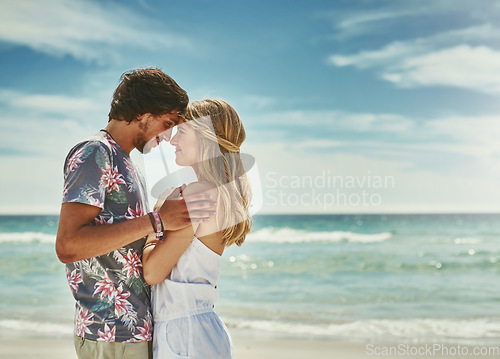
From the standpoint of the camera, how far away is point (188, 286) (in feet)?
7.20

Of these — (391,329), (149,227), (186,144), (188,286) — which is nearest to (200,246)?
(188,286)

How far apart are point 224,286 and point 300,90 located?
50.7ft

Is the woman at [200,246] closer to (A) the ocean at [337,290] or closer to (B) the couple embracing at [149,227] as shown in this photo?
(B) the couple embracing at [149,227]

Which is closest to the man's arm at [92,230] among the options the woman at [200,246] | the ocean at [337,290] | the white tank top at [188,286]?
the woman at [200,246]

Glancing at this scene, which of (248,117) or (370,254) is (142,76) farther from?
(248,117)

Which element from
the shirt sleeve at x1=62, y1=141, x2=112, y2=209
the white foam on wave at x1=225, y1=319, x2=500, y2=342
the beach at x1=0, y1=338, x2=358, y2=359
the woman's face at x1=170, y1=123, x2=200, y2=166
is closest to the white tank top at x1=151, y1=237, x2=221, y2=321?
the woman's face at x1=170, y1=123, x2=200, y2=166

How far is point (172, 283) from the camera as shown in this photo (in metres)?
2.19

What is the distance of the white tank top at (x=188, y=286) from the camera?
2178 millimetres

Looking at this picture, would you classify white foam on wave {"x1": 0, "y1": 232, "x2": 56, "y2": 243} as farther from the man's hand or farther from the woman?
the man's hand

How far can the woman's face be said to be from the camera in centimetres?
229

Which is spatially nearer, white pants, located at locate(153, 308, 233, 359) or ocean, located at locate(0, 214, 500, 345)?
white pants, located at locate(153, 308, 233, 359)

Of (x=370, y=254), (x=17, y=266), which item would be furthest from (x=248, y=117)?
(x=17, y=266)

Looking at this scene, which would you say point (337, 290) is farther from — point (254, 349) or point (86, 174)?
point (86, 174)

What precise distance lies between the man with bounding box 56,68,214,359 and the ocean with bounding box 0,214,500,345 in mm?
5354
